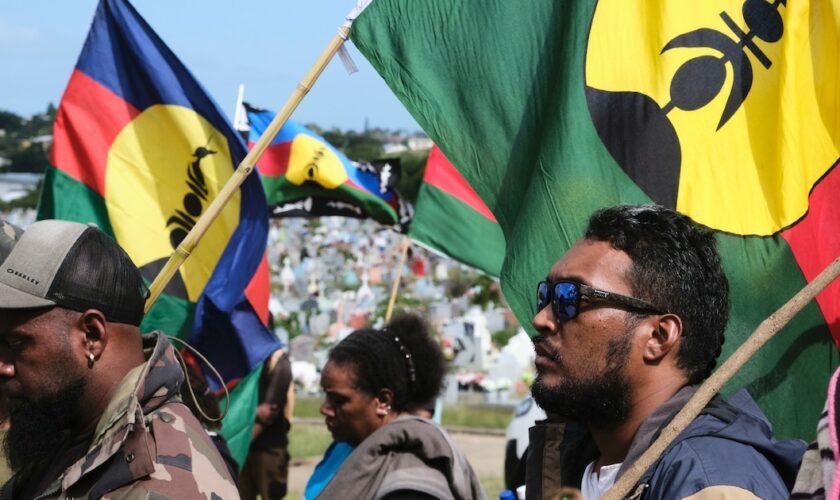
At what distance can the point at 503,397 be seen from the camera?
536 inches

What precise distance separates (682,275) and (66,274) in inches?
54.5

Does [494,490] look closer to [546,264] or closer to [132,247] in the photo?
[132,247]

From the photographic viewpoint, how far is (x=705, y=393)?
2326mm

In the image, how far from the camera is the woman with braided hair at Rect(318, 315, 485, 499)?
3.88m

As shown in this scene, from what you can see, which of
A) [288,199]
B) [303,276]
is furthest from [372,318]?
[288,199]

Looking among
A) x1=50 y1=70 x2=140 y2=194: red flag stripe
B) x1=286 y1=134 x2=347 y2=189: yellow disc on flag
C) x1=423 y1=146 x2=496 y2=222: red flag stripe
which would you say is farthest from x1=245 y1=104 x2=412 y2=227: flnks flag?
x1=50 y1=70 x2=140 y2=194: red flag stripe

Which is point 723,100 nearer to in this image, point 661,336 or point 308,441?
point 661,336

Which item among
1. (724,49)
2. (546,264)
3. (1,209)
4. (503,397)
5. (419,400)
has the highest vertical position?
(724,49)

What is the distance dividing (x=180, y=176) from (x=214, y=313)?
0.67 metres

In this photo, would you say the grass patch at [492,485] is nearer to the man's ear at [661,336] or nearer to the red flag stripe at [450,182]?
the red flag stripe at [450,182]

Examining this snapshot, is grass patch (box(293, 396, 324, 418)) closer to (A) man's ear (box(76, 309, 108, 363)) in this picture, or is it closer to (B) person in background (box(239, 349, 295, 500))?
(B) person in background (box(239, 349, 295, 500))

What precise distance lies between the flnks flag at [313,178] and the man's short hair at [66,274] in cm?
518

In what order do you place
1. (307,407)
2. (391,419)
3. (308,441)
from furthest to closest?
(307,407) < (308,441) < (391,419)

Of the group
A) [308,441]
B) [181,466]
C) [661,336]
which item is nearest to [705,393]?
[661,336]
